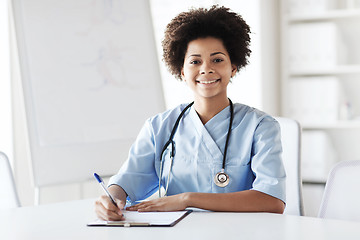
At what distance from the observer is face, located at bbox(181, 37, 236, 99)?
1.64 meters

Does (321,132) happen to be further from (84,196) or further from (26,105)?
(26,105)

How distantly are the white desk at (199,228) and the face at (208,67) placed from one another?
0.40 meters

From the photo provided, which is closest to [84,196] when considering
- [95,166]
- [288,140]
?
[95,166]

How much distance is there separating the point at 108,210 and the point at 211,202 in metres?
0.28

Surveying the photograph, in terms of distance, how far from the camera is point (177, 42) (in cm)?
174

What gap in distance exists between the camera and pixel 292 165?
77.5 inches

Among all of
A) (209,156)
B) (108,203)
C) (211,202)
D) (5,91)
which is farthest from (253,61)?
(108,203)

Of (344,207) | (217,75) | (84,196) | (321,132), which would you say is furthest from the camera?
(321,132)

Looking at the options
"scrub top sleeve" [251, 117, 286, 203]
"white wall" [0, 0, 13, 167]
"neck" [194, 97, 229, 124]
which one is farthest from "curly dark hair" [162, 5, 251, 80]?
"white wall" [0, 0, 13, 167]

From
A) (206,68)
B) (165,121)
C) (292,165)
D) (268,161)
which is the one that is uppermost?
(206,68)

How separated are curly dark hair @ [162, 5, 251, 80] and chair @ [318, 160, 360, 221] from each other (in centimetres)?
47

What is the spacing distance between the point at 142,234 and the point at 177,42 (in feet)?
2.33

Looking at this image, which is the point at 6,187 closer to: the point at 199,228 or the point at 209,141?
the point at 209,141

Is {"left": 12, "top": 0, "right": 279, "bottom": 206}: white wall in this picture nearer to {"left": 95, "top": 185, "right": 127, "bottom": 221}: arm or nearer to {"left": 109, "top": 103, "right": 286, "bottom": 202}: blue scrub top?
{"left": 109, "top": 103, "right": 286, "bottom": 202}: blue scrub top
